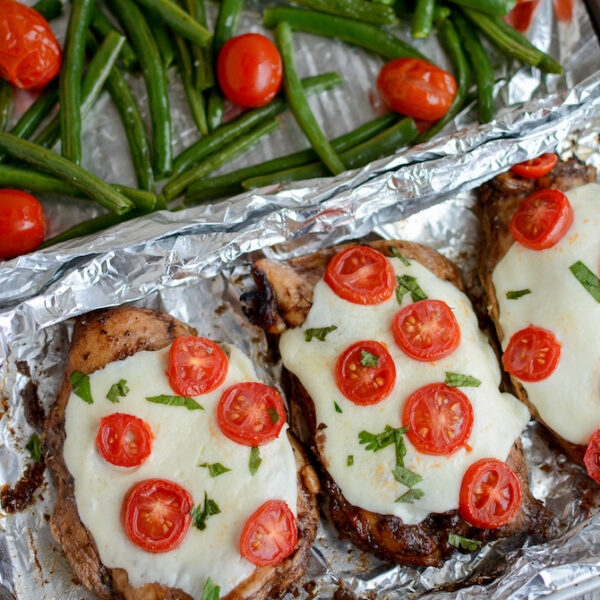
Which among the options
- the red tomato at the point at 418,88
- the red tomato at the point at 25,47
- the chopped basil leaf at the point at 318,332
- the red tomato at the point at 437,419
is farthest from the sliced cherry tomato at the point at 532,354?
the red tomato at the point at 25,47

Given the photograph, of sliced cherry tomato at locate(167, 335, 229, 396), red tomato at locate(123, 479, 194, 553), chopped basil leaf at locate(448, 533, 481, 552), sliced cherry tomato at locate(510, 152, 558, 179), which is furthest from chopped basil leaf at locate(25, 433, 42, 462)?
sliced cherry tomato at locate(510, 152, 558, 179)

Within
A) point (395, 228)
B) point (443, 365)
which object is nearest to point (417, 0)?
point (395, 228)

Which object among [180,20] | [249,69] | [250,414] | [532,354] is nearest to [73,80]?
[180,20]

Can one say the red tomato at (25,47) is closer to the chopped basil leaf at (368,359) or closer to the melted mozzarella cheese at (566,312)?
the chopped basil leaf at (368,359)

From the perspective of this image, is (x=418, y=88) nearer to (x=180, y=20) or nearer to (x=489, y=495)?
(x=180, y=20)

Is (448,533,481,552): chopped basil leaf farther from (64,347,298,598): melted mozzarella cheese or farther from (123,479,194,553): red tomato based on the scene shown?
(123,479,194,553): red tomato

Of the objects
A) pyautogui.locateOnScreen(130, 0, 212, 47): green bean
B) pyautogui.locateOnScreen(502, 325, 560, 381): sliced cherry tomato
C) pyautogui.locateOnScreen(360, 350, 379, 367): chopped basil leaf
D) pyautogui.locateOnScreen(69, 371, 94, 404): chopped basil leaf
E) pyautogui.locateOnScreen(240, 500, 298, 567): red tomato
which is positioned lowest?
pyautogui.locateOnScreen(240, 500, 298, 567): red tomato

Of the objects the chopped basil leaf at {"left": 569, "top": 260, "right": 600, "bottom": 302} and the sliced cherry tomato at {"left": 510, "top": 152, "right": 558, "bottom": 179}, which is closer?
the chopped basil leaf at {"left": 569, "top": 260, "right": 600, "bottom": 302}
